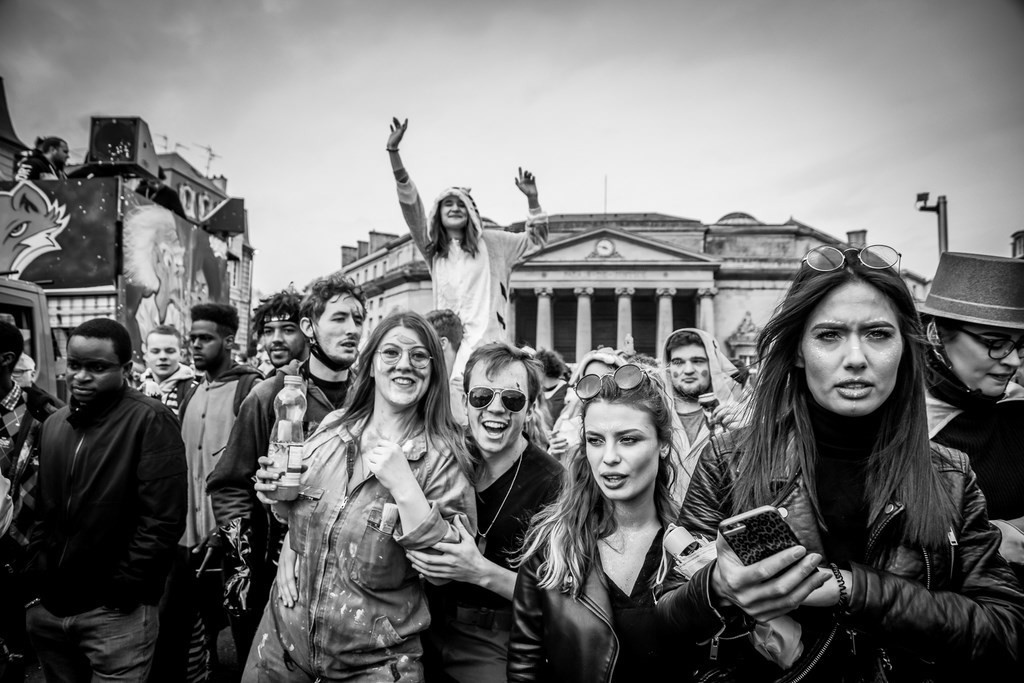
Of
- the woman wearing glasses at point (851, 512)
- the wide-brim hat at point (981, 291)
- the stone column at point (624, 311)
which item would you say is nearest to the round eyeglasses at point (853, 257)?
the woman wearing glasses at point (851, 512)

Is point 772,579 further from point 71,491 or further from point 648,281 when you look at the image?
point 648,281

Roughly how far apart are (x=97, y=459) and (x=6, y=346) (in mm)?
1155

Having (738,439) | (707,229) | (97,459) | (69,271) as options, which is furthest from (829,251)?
(707,229)

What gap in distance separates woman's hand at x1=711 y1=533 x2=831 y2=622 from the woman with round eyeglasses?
182 cm

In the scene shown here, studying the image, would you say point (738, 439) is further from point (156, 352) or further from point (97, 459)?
point (156, 352)

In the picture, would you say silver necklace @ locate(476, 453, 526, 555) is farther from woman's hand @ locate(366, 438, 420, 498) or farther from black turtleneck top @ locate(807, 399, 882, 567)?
black turtleneck top @ locate(807, 399, 882, 567)

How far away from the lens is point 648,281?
44250mm

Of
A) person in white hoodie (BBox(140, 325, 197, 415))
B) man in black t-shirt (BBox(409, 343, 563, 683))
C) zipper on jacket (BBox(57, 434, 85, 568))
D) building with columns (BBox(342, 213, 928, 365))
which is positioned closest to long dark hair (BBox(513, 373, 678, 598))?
man in black t-shirt (BBox(409, 343, 563, 683))

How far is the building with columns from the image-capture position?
43.8 meters

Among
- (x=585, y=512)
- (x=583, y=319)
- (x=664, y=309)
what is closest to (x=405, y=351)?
(x=585, y=512)

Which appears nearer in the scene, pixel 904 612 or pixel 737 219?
pixel 904 612

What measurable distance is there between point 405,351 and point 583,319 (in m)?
41.8

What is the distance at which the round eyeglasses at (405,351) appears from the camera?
2.69 metres

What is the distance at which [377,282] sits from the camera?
5322cm
